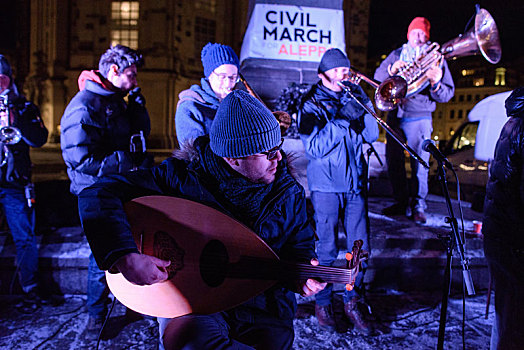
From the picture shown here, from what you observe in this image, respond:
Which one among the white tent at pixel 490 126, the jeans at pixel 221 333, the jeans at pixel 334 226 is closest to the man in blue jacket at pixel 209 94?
the jeans at pixel 334 226

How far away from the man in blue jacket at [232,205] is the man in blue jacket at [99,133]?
4.77 feet

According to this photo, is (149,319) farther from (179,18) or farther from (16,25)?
(16,25)

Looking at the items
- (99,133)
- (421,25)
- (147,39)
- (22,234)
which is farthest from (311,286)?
(147,39)

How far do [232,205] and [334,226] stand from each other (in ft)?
5.95

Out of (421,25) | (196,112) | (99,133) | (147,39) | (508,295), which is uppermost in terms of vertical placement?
(147,39)

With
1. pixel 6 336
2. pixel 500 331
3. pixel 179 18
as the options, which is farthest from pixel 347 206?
pixel 179 18

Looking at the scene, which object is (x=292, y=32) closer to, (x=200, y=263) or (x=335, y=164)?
(x=335, y=164)

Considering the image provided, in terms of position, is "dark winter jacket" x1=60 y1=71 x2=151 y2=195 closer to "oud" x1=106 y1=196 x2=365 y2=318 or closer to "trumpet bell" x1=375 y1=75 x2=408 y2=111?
"oud" x1=106 y1=196 x2=365 y2=318

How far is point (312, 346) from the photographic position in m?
3.38

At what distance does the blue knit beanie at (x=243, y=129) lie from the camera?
2.01 metres

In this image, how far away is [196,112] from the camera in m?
3.44

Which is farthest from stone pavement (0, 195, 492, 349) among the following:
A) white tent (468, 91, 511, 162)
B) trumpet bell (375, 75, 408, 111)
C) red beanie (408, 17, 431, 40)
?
red beanie (408, 17, 431, 40)

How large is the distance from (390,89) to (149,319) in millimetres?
3440

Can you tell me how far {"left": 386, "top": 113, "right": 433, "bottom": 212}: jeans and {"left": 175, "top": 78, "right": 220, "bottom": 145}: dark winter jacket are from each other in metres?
2.62
